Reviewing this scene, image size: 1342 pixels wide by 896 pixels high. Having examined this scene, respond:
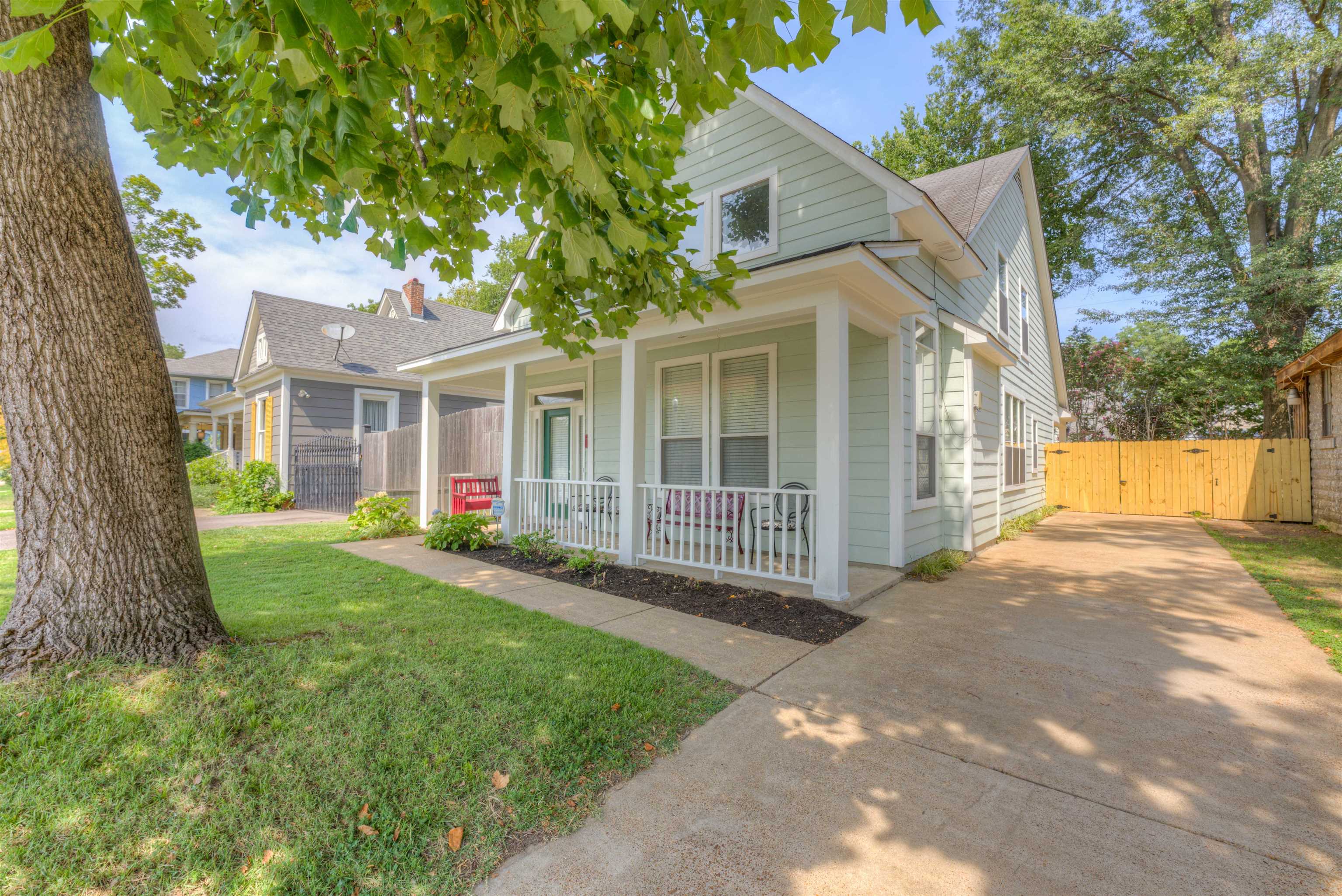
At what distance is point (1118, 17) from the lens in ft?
40.8

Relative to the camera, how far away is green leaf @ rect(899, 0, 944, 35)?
5.74ft

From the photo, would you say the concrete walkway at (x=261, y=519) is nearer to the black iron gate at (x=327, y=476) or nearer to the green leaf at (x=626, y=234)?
the black iron gate at (x=327, y=476)

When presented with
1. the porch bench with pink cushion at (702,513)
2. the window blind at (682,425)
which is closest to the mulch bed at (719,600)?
the porch bench with pink cushion at (702,513)

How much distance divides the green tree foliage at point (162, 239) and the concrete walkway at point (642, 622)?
58.6ft

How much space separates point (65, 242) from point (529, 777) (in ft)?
10.7

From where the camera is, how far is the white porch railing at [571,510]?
6.70 metres

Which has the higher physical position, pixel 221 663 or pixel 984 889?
pixel 221 663

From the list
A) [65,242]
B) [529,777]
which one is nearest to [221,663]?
[529,777]

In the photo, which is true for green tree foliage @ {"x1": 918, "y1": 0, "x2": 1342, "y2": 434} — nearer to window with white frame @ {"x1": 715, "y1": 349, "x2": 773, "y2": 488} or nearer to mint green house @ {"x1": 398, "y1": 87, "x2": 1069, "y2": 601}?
mint green house @ {"x1": 398, "y1": 87, "x2": 1069, "y2": 601}

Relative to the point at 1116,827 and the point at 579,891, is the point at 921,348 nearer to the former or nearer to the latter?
the point at 1116,827

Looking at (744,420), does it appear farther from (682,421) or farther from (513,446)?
(513,446)

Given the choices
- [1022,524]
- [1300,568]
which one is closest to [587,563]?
[1300,568]

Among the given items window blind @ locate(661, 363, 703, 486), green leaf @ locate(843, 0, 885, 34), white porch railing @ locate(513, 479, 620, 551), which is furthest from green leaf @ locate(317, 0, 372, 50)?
window blind @ locate(661, 363, 703, 486)

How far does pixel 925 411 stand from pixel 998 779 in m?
5.16
